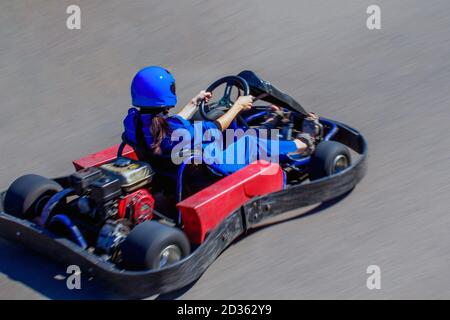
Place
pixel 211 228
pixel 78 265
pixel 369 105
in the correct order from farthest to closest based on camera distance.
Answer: pixel 369 105, pixel 211 228, pixel 78 265

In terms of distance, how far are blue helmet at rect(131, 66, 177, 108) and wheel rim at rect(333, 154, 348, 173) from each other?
1.10m

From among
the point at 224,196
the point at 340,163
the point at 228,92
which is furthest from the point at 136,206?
the point at 340,163

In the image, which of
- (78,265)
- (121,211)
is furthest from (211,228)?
(78,265)

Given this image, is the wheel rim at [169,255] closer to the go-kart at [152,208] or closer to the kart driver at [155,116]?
the go-kart at [152,208]

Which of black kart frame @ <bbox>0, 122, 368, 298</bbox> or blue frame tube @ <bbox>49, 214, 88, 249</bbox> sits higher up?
blue frame tube @ <bbox>49, 214, 88, 249</bbox>

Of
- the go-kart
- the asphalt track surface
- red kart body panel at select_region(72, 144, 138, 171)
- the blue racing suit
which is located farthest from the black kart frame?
red kart body panel at select_region(72, 144, 138, 171)

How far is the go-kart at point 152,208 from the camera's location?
3465 millimetres

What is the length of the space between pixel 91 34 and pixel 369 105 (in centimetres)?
267

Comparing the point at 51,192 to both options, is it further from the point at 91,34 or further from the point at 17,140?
the point at 91,34

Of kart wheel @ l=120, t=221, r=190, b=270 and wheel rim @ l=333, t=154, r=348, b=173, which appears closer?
kart wheel @ l=120, t=221, r=190, b=270

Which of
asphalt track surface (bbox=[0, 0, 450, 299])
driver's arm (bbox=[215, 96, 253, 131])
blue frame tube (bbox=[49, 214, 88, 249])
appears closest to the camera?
blue frame tube (bbox=[49, 214, 88, 249])

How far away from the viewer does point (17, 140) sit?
5.42 m

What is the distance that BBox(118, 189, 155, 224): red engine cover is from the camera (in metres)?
3.71

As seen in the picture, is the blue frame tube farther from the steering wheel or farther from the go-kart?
the steering wheel
